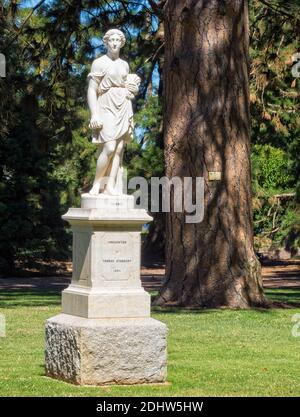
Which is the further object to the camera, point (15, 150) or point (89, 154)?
point (89, 154)

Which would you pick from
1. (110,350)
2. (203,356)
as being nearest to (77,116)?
(203,356)

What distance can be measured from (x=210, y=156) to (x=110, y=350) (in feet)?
28.6

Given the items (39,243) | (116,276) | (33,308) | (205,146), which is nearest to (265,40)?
(205,146)

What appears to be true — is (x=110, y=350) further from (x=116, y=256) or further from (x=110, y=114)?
(x=110, y=114)

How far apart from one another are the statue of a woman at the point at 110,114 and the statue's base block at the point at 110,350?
54.8 inches

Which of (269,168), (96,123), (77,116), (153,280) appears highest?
(77,116)

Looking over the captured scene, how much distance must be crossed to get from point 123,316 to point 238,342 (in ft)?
12.2

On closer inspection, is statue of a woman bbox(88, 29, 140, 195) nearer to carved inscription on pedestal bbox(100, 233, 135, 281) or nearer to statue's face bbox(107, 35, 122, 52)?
statue's face bbox(107, 35, 122, 52)

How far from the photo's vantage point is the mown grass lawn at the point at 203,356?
34.6ft

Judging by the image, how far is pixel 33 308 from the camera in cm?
1912

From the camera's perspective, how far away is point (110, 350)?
10781mm

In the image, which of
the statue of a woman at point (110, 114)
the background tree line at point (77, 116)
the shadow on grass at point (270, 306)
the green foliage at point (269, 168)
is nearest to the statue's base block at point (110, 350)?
the statue of a woman at point (110, 114)

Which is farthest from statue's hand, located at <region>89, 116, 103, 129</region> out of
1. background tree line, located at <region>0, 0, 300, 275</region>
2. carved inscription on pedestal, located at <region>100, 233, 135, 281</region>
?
background tree line, located at <region>0, 0, 300, 275</region>

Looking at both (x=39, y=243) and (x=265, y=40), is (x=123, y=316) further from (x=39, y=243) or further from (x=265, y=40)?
(x=39, y=243)
